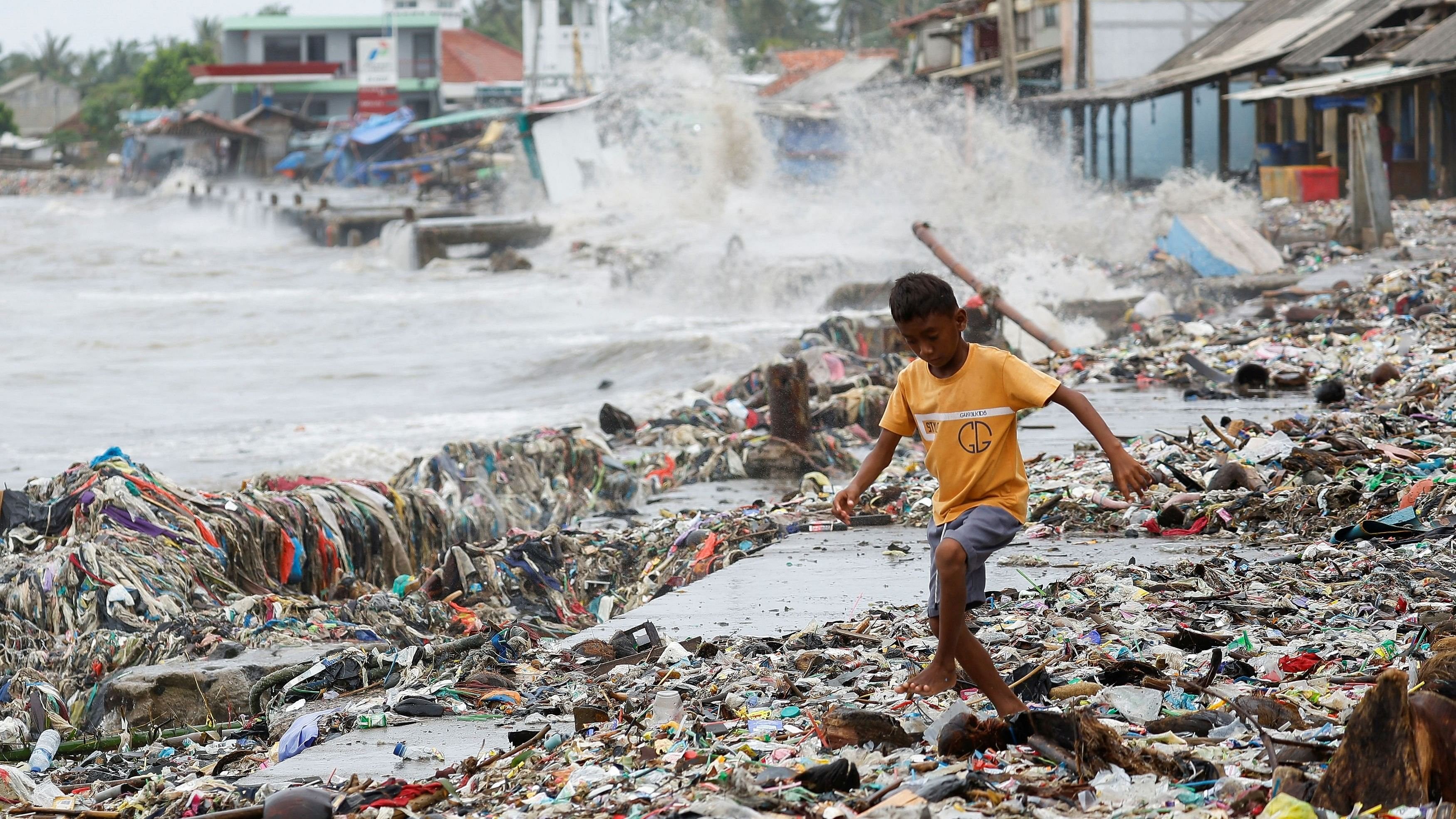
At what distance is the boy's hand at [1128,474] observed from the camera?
11.0 ft

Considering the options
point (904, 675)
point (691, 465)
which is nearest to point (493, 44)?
point (691, 465)

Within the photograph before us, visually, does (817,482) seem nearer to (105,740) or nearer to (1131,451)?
(1131,451)

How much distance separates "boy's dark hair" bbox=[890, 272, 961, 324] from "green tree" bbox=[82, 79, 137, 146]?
3432 inches

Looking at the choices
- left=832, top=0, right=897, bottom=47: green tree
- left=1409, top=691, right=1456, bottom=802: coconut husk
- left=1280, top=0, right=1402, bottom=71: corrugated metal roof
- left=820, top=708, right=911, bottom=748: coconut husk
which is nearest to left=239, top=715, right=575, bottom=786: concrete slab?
left=820, top=708, right=911, bottom=748: coconut husk

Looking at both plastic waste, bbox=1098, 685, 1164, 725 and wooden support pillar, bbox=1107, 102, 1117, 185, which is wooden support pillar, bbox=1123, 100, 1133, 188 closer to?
wooden support pillar, bbox=1107, 102, 1117, 185

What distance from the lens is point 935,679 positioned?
3.58 metres

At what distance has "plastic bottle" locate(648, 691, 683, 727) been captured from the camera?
363cm

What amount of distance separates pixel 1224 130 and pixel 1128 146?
381 cm

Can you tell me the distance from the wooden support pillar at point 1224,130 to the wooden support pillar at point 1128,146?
1.71 metres

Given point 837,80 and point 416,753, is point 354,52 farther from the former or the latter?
point 416,753

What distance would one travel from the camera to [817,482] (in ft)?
25.0

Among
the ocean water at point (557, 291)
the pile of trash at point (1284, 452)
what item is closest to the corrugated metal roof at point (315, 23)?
the ocean water at point (557, 291)

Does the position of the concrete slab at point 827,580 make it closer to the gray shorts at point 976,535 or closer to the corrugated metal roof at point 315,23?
the gray shorts at point 976,535

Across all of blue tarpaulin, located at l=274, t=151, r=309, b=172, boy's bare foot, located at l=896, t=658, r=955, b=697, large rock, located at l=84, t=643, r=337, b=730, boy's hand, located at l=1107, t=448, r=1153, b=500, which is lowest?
large rock, located at l=84, t=643, r=337, b=730
